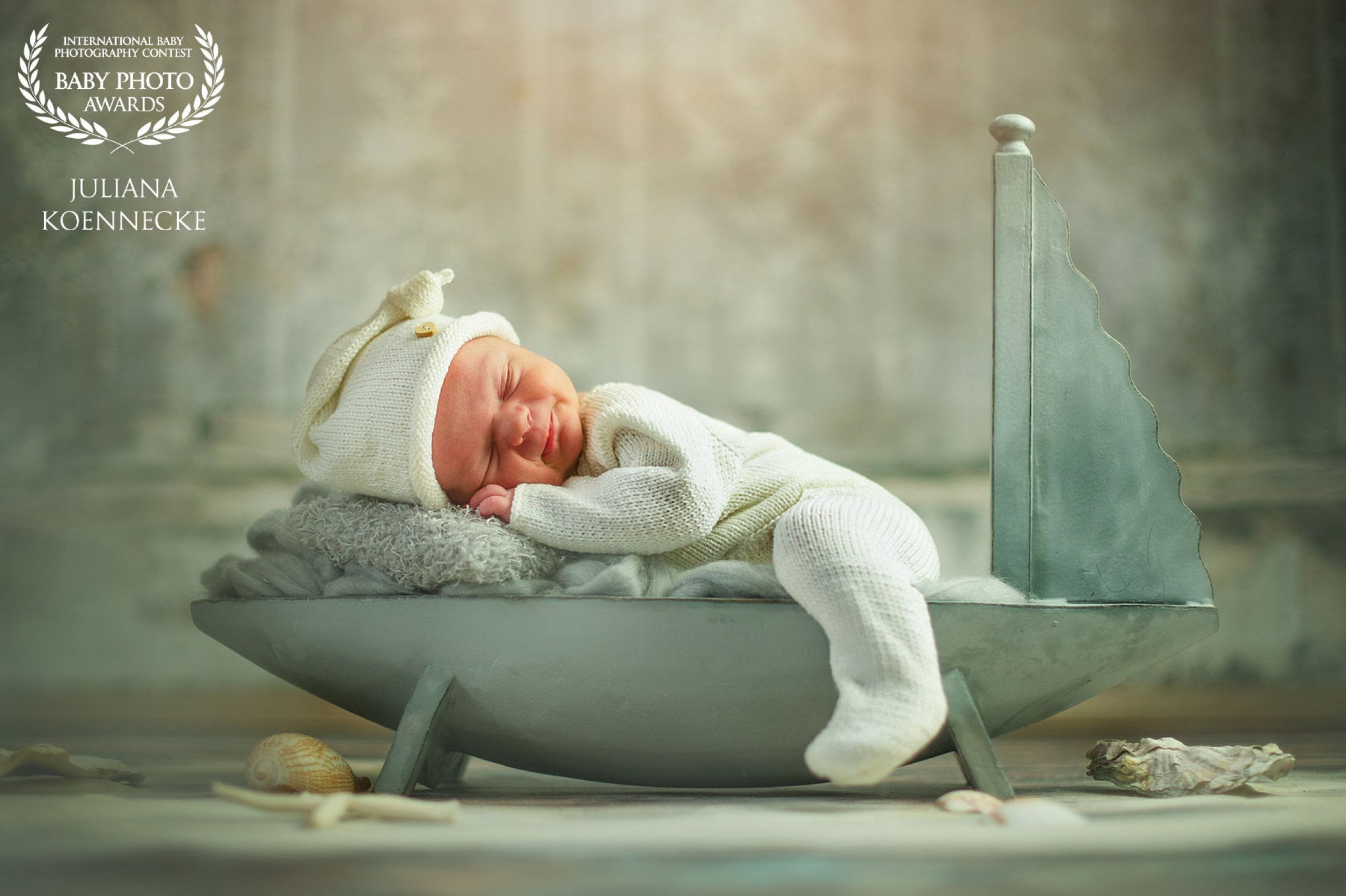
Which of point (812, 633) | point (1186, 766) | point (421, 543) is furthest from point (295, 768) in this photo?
point (1186, 766)

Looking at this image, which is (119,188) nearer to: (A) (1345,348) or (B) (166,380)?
(B) (166,380)

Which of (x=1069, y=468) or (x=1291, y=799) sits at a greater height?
(x=1069, y=468)

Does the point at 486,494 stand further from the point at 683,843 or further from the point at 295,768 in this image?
the point at 683,843

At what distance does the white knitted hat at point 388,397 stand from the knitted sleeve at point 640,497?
0.11 metres

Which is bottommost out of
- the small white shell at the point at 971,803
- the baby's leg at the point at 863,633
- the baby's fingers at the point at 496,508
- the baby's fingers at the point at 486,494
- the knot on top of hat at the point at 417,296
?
the small white shell at the point at 971,803

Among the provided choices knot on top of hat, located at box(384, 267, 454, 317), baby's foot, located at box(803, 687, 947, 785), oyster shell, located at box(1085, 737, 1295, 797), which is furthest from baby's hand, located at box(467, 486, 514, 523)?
oyster shell, located at box(1085, 737, 1295, 797)

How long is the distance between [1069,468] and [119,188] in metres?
1.67

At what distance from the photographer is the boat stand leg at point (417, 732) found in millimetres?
980

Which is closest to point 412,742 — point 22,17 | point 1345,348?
point 22,17

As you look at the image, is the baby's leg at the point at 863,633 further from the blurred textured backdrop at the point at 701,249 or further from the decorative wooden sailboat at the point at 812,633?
the blurred textured backdrop at the point at 701,249

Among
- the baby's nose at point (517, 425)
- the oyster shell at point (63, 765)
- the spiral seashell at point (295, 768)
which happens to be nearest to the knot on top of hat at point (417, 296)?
the baby's nose at point (517, 425)

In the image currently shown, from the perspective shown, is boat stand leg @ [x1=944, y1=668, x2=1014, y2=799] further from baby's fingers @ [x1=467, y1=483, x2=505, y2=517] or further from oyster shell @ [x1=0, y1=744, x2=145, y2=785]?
oyster shell @ [x1=0, y1=744, x2=145, y2=785]

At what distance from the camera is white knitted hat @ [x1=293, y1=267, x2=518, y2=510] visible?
3.62 feet

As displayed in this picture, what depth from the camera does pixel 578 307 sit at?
6.81ft
